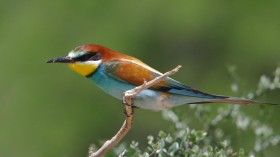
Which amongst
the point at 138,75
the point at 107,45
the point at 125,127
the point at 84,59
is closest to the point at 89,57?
the point at 84,59

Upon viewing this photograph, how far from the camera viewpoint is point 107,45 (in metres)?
7.11

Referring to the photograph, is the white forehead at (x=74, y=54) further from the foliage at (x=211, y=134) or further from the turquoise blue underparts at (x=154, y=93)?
the foliage at (x=211, y=134)

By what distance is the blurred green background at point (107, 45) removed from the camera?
22.1 ft

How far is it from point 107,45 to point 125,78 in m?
4.58

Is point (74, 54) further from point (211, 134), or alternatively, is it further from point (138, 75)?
point (211, 134)

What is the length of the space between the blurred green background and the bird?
3.43 m

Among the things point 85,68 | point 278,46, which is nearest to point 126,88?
point 85,68

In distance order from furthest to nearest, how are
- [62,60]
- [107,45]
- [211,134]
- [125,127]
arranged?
[107,45], [211,134], [62,60], [125,127]

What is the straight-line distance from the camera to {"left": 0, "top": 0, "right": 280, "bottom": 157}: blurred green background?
22.1 feet

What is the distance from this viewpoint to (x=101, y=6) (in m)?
7.96

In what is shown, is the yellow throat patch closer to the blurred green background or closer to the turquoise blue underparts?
the turquoise blue underparts

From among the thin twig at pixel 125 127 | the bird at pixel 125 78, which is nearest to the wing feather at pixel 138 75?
the bird at pixel 125 78

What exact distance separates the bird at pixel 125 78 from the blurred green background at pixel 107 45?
11.3ft

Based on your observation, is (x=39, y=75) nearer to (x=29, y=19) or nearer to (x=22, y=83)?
(x=22, y=83)
